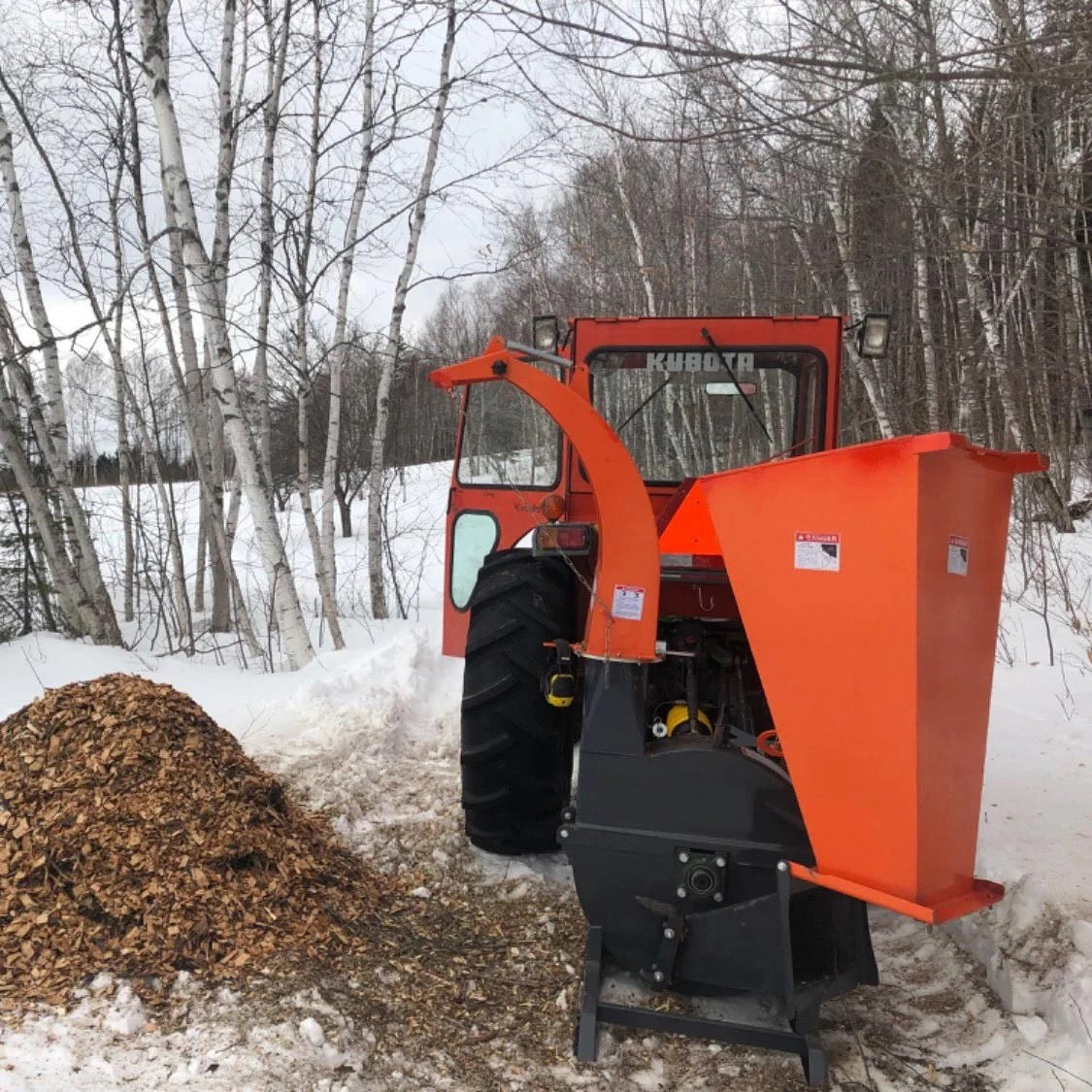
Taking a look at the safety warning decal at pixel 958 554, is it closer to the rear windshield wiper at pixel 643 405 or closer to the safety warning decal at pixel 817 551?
the safety warning decal at pixel 817 551

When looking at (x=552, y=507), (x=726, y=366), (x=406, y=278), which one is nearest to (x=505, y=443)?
(x=726, y=366)

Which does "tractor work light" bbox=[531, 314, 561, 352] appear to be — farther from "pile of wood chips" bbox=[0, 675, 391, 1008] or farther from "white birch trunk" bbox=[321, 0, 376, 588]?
"white birch trunk" bbox=[321, 0, 376, 588]

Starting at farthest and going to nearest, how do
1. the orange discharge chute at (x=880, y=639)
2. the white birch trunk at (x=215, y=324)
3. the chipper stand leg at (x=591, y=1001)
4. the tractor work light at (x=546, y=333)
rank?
the white birch trunk at (x=215, y=324)
the tractor work light at (x=546, y=333)
the chipper stand leg at (x=591, y=1001)
the orange discharge chute at (x=880, y=639)

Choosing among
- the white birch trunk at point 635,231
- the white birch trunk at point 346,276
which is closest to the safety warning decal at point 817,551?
the white birch trunk at point 346,276

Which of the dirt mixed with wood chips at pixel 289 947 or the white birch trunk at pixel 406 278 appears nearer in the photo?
the dirt mixed with wood chips at pixel 289 947

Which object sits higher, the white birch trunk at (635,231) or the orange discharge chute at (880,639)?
the white birch trunk at (635,231)

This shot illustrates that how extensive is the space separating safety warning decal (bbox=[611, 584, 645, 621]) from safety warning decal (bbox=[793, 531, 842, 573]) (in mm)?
489

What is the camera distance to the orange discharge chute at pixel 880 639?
197cm

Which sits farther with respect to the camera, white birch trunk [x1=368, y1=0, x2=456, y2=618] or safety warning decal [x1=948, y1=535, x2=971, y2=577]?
white birch trunk [x1=368, y1=0, x2=456, y2=618]

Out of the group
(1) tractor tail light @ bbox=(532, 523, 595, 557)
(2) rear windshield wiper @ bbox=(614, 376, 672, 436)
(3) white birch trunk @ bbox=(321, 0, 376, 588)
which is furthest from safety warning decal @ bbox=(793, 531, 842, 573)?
(3) white birch trunk @ bbox=(321, 0, 376, 588)

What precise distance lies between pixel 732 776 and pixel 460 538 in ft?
8.28

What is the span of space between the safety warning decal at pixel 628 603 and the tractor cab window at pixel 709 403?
1.68 m

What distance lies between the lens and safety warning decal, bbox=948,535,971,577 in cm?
204

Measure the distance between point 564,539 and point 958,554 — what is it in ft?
3.98
